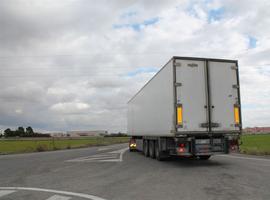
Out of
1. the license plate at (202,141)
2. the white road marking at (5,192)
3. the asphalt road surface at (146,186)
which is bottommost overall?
the white road marking at (5,192)

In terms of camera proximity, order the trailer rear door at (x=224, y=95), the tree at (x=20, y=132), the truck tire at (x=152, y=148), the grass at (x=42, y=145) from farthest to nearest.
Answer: the tree at (x=20, y=132)
the grass at (x=42, y=145)
the truck tire at (x=152, y=148)
the trailer rear door at (x=224, y=95)

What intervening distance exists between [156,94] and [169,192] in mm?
8085

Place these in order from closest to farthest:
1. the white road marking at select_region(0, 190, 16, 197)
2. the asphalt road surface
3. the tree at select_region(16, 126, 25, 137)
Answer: the asphalt road surface, the white road marking at select_region(0, 190, 16, 197), the tree at select_region(16, 126, 25, 137)

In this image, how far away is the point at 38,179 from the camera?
10.1 meters

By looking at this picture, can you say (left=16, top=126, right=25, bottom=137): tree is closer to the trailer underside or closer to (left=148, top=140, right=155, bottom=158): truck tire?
(left=148, top=140, right=155, bottom=158): truck tire

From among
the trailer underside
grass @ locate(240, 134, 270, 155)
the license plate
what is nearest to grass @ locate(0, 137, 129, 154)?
grass @ locate(240, 134, 270, 155)

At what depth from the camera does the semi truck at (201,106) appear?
1185 centimetres

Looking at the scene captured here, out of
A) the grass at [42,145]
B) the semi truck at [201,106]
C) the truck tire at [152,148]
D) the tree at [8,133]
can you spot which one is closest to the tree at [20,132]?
the tree at [8,133]

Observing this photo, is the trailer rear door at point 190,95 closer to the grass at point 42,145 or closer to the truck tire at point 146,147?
the truck tire at point 146,147

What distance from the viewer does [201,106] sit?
477 inches

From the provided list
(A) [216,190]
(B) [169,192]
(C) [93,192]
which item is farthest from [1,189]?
(A) [216,190]

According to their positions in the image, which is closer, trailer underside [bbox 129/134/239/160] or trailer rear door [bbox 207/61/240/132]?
trailer underside [bbox 129/134/239/160]

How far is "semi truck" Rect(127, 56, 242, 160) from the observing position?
11.9m

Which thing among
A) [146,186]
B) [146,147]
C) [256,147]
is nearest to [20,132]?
[256,147]
